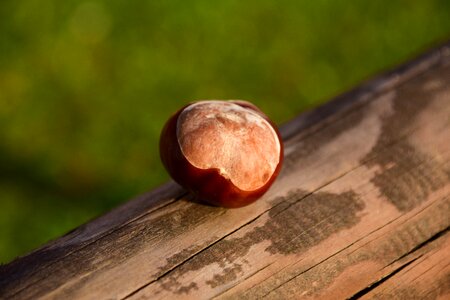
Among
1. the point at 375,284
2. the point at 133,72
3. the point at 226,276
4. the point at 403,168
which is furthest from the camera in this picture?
the point at 133,72

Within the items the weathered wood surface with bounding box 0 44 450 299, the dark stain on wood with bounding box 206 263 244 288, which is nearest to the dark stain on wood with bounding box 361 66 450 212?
the weathered wood surface with bounding box 0 44 450 299

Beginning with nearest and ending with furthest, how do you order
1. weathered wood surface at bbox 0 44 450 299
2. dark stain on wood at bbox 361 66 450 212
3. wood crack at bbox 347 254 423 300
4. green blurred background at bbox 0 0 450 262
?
weathered wood surface at bbox 0 44 450 299 < wood crack at bbox 347 254 423 300 < dark stain on wood at bbox 361 66 450 212 < green blurred background at bbox 0 0 450 262

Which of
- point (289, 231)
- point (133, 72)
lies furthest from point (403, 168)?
point (133, 72)

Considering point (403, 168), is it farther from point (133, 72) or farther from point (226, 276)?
point (133, 72)

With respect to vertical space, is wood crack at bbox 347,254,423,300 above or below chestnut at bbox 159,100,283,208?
below

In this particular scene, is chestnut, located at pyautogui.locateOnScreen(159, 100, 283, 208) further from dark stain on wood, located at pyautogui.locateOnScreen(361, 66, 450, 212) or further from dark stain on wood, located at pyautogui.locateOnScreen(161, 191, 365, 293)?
dark stain on wood, located at pyautogui.locateOnScreen(361, 66, 450, 212)

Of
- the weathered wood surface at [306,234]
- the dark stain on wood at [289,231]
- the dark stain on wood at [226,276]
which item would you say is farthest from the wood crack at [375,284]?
the dark stain on wood at [226,276]

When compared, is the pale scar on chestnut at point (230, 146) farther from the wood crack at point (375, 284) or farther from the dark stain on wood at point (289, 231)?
the wood crack at point (375, 284)
